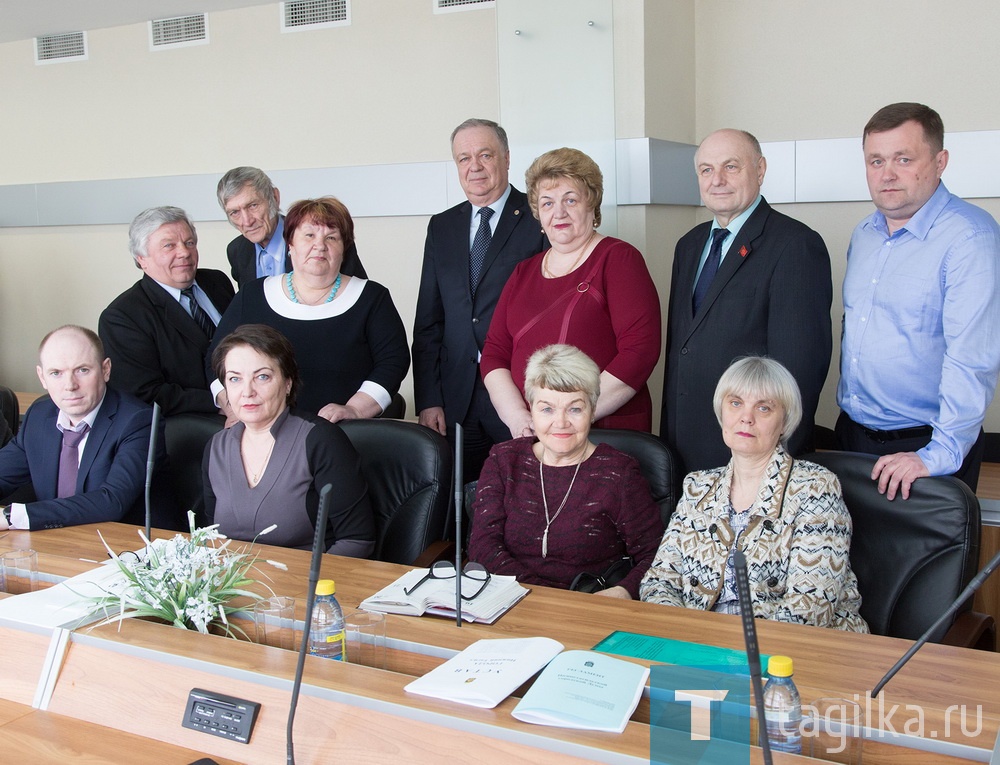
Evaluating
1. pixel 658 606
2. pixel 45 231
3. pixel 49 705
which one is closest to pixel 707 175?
pixel 658 606

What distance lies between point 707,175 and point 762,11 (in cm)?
195

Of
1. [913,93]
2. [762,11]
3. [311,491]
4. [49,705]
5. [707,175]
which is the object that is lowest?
[49,705]

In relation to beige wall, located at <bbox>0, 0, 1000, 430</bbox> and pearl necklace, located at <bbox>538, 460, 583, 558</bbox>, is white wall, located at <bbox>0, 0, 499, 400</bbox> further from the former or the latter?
pearl necklace, located at <bbox>538, 460, 583, 558</bbox>

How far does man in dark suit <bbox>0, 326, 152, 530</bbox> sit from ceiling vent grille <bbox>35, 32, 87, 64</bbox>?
4.02 meters

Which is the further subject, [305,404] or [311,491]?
[305,404]

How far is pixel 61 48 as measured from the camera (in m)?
6.21

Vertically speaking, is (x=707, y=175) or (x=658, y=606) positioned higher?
(x=707, y=175)

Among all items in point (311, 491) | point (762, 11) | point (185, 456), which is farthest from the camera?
point (762, 11)

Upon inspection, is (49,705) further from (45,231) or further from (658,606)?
(45,231)

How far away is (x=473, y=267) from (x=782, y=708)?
7.22ft

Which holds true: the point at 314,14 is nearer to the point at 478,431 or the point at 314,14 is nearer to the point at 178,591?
the point at 478,431

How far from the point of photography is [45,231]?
6410 millimetres

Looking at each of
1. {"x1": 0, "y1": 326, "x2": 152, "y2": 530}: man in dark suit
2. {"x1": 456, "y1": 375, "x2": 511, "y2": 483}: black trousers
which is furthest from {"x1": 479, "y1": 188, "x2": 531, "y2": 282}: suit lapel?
{"x1": 0, "y1": 326, "x2": 152, "y2": 530}: man in dark suit

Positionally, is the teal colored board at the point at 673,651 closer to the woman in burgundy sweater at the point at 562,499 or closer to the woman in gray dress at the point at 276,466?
the woman in burgundy sweater at the point at 562,499
